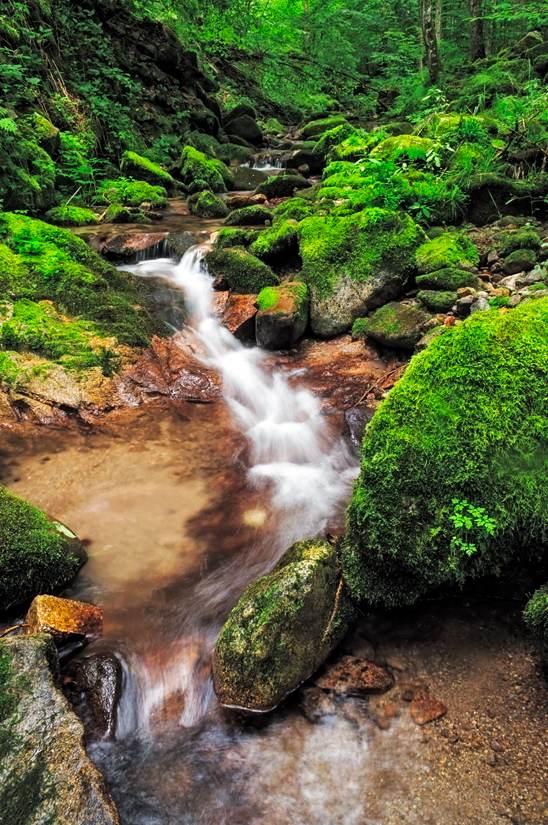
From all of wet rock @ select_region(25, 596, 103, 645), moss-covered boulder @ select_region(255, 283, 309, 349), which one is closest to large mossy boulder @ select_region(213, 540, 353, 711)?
wet rock @ select_region(25, 596, 103, 645)

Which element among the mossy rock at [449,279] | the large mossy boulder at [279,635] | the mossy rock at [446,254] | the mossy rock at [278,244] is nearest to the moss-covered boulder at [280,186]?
the mossy rock at [278,244]

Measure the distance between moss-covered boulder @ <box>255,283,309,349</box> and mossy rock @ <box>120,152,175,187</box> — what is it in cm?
846

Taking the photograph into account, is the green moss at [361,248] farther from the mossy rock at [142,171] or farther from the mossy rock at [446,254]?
the mossy rock at [142,171]

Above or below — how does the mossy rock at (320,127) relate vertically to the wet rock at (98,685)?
above

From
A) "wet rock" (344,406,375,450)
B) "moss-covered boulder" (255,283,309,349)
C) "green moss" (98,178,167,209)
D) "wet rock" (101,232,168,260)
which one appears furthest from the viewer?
"green moss" (98,178,167,209)

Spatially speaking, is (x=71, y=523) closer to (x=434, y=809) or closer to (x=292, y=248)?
(x=434, y=809)

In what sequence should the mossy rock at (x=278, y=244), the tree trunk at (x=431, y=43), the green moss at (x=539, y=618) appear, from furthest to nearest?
the tree trunk at (x=431, y=43) → the mossy rock at (x=278, y=244) → the green moss at (x=539, y=618)

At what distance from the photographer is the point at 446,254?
19.8 ft

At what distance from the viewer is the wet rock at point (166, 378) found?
5.81 metres

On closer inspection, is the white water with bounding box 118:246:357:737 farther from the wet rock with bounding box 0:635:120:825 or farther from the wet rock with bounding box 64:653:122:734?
the wet rock with bounding box 0:635:120:825

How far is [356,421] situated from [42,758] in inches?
153

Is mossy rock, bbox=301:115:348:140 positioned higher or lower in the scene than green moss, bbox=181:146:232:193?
higher

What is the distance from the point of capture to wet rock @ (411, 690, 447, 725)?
2375mm

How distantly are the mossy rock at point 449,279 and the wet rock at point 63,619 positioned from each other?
17.4 feet
